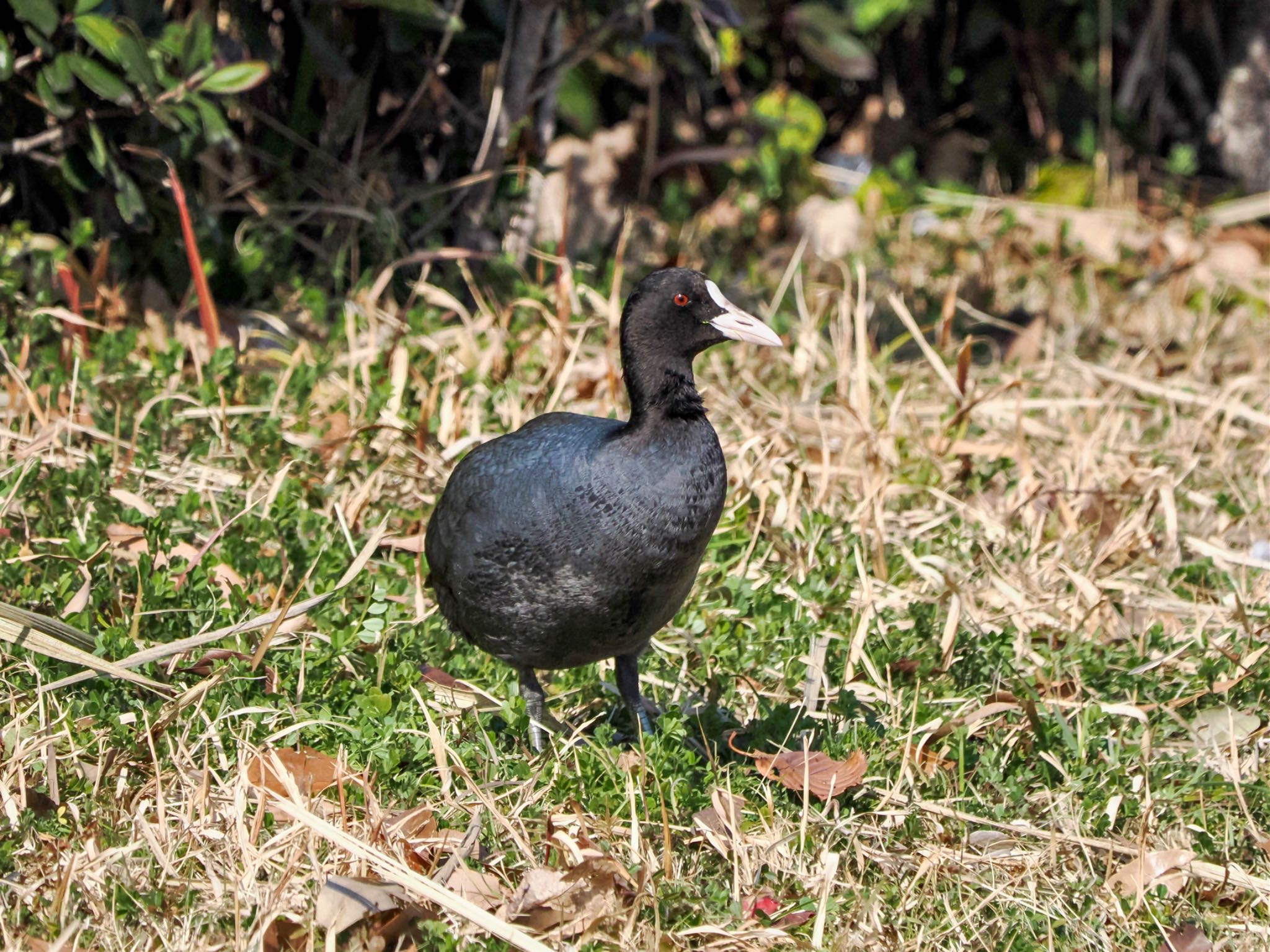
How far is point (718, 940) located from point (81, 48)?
138 inches

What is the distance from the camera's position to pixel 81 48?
15.1ft

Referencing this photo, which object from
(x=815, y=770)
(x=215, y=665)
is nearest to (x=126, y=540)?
(x=215, y=665)

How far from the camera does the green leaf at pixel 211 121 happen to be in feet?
15.0

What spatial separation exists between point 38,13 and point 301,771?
249 centimetres

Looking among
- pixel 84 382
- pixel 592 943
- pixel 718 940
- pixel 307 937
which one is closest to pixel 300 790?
pixel 307 937

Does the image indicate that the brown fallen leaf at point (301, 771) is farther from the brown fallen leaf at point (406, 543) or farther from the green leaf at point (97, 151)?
the green leaf at point (97, 151)

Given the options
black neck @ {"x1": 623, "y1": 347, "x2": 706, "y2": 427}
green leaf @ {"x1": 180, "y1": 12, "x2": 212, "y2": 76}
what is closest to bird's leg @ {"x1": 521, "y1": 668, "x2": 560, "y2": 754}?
black neck @ {"x1": 623, "y1": 347, "x2": 706, "y2": 427}

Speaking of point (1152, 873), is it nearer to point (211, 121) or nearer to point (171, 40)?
point (211, 121)

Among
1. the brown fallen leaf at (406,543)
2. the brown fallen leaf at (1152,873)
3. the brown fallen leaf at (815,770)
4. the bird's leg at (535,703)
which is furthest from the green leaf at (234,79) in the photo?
the brown fallen leaf at (1152,873)

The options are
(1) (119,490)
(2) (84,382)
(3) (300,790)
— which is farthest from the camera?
(2) (84,382)

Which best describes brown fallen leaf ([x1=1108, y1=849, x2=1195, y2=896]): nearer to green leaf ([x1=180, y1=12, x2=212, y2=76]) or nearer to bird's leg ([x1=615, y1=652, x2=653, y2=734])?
bird's leg ([x1=615, y1=652, x2=653, y2=734])

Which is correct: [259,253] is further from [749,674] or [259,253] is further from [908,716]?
[908,716]

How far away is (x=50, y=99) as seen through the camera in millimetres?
4473

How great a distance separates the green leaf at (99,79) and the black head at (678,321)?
2084mm
